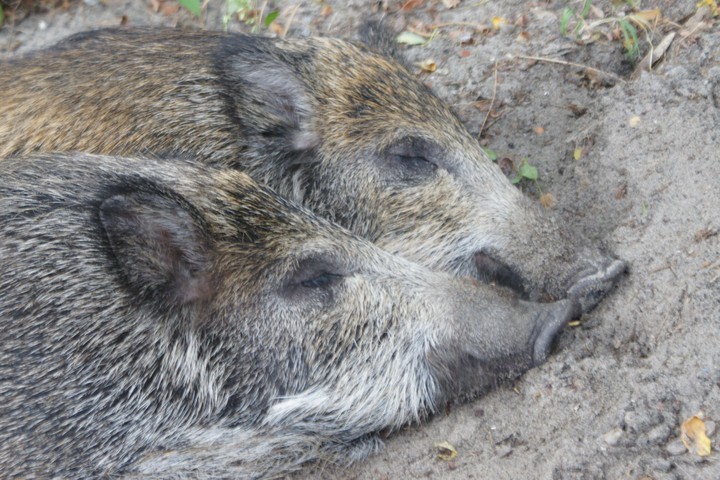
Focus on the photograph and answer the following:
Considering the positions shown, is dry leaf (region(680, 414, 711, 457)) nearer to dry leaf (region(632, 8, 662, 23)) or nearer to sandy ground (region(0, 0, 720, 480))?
sandy ground (region(0, 0, 720, 480))

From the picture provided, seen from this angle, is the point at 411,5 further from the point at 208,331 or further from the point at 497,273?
the point at 208,331

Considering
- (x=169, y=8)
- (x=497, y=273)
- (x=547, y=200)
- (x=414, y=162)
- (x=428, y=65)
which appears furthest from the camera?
(x=169, y=8)

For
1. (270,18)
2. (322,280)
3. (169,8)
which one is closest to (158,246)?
(322,280)

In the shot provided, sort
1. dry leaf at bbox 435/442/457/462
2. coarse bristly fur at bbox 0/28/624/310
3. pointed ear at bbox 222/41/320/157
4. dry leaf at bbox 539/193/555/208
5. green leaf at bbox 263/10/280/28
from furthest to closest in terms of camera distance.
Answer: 1. green leaf at bbox 263/10/280/28
2. dry leaf at bbox 539/193/555/208
3. pointed ear at bbox 222/41/320/157
4. coarse bristly fur at bbox 0/28/624/310
5. dry leaf at bbox 435/442/457/462

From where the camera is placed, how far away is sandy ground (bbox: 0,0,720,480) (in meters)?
2.92

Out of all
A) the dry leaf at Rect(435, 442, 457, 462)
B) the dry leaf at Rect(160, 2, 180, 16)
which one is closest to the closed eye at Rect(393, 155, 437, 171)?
the dry leaf at Rect(435, 442, 457, 462)

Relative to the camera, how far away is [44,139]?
402 cm

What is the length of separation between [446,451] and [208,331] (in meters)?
1.01

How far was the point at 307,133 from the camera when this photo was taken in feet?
13.7

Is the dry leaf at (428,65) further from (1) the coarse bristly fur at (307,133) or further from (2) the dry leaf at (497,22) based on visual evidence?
(1) the coarse bristly fur at (307,133)

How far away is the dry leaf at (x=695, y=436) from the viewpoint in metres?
2.68

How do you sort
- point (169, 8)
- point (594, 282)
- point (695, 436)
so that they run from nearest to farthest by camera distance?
point (695, 436), point (594, 282), point (169, 8)

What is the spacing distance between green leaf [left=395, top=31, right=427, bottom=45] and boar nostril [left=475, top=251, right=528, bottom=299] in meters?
2.22

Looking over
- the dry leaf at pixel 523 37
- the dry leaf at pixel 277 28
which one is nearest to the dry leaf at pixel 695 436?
the dry leaf at pixel 523 37
